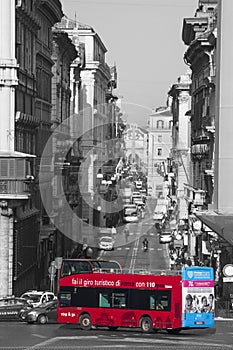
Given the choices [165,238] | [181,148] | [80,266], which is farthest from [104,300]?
[181,148]

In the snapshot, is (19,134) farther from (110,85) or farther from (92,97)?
(110,85)

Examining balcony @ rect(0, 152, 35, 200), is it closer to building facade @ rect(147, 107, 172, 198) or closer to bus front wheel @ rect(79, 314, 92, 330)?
bus front wheel @ rect(79, 314, 92, 330)

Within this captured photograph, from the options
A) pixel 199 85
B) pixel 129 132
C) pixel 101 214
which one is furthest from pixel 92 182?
pixel 129 132

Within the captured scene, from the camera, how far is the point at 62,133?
260 ft

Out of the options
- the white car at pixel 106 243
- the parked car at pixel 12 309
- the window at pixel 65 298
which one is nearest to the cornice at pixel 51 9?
the white car at pixel 106 243

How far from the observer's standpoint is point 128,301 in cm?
3519

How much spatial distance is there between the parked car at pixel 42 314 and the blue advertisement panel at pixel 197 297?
6.94 meters

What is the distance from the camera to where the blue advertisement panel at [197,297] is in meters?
34.0

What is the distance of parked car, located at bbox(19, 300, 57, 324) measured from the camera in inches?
1535

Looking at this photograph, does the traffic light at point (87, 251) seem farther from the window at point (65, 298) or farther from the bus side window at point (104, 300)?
the bus side window at point (104, 300)

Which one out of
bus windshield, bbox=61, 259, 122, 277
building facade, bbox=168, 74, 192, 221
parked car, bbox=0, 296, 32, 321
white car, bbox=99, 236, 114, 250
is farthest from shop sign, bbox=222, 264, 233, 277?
building facade, bbox=168, 74, 192, 221

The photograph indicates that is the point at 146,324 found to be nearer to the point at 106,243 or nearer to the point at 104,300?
the point at 104,300

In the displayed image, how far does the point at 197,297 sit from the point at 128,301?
2.41 m

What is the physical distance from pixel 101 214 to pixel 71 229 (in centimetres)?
1967
